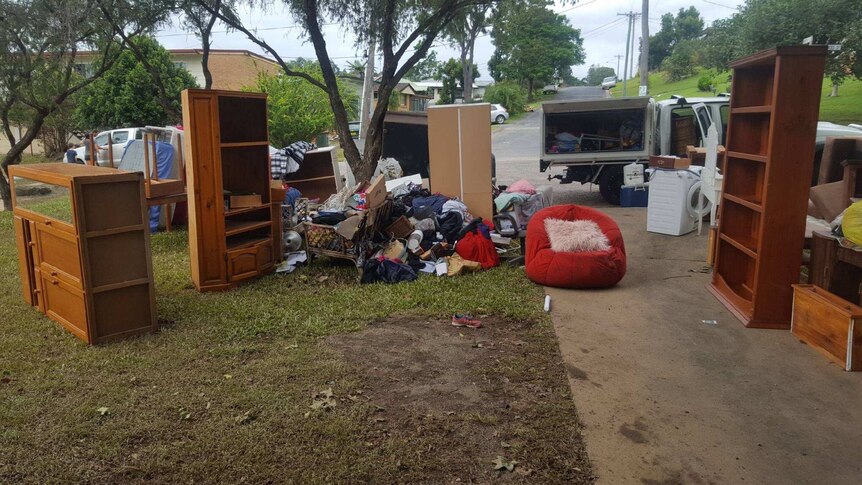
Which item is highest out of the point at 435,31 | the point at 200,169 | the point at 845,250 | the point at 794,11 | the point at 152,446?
the point at 794,11

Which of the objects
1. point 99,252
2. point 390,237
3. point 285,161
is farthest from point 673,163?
point 99,252

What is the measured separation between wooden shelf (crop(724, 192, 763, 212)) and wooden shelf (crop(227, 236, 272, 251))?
5.15m

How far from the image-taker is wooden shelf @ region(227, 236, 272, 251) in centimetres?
729

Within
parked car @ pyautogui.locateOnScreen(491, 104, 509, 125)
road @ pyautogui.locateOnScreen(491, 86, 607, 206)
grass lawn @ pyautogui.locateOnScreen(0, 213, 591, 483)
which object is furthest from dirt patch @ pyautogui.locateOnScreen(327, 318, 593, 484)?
parked car @ pyautogui.locateOnScreen(491, 104, 509, 125)

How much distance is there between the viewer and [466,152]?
10.0m

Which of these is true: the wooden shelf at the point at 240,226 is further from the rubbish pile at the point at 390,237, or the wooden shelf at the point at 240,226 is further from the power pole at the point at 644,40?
the power pole at the point at 644,40

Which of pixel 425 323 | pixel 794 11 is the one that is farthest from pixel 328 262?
pixel 794 11

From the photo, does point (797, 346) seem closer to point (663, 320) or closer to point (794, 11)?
point (663, 320)

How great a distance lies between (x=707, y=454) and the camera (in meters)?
3.54

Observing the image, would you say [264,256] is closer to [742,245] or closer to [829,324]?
[742,245]

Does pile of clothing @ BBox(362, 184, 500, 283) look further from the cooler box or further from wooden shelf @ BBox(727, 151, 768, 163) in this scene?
the cooler box

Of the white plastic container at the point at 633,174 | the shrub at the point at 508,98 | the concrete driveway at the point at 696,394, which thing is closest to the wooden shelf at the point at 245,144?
the concrete driveway at the point at 696,394

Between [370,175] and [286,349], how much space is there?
248 inches

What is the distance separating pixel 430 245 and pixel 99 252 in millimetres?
4080
